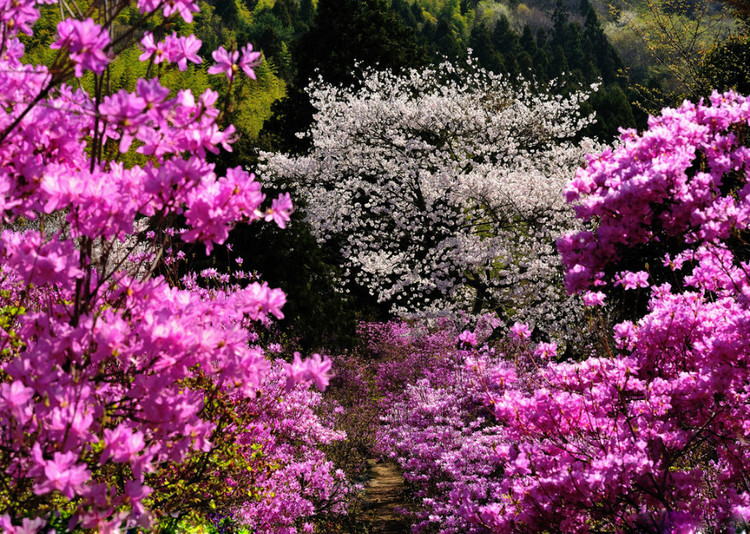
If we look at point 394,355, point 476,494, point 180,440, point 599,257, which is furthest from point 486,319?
point 180,440

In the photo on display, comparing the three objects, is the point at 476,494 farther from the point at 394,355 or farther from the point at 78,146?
the point at 394,355

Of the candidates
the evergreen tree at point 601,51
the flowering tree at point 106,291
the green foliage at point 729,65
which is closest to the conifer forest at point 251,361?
the flowering tree at point 106,291

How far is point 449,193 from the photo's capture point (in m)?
11.6

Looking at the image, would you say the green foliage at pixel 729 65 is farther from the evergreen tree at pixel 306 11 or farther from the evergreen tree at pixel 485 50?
the evergreen tree at pixel 306 11

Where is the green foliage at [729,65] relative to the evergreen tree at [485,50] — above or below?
below

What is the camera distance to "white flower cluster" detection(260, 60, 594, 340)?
420 inches

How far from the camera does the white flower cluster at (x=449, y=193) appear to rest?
35.0 ft

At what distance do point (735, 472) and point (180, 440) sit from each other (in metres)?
2.89

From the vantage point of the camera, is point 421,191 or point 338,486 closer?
point 338,486

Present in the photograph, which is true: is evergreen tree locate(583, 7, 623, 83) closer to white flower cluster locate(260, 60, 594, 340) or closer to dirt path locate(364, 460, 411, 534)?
white flower cluster locate(260, 60, 594, 340)

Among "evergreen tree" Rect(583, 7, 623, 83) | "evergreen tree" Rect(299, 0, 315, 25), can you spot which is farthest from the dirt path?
"evergreen tree" Rect(299, 0, 315, 25)

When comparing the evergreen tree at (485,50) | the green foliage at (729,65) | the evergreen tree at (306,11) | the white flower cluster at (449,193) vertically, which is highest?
the evergreen tree at (306,11)

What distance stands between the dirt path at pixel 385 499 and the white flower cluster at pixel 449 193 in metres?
3.20

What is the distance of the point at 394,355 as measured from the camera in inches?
471
